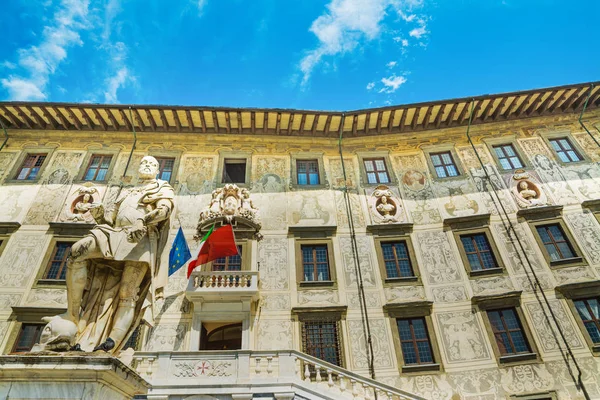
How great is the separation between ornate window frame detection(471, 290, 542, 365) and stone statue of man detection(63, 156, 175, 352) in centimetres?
1178

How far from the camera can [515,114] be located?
18.1m

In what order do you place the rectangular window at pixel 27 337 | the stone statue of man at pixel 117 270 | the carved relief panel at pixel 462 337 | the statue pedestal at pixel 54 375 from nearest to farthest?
1. the statue pedestal at pixel 54 375
2. the stone statue of man at pixel 117 270
3. the rectangular window at pixel 27 337
4. the carved relief panel at pixel 462 337

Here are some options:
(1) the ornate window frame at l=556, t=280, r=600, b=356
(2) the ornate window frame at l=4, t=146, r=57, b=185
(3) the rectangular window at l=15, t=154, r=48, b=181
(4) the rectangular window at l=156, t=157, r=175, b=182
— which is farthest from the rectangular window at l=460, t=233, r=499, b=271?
(3) the rectangular window at l=15, t=154, r=48, b=181

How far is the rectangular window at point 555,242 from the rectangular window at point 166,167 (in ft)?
51.6

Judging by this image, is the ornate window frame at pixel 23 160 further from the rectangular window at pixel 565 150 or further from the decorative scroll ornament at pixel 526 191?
the rectangular window at pixel 565 150

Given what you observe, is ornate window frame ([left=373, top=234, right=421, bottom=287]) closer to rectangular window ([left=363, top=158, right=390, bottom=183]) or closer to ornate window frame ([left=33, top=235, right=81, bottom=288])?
rectangular window ([left=363, top=158, right=390, bottom=183])

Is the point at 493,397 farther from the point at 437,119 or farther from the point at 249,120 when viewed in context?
the point at 249,120

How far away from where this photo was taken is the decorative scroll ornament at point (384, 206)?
15.7 m

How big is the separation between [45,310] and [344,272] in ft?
34.4

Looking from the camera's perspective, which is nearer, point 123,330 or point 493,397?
point 123,330

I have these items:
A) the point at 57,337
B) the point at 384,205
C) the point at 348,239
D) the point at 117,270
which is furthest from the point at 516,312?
the point at 57,337

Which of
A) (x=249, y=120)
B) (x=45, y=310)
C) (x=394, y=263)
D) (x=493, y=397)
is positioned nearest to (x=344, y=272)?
(x=394, y=263)

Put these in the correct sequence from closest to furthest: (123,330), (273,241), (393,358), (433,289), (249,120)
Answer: (123,330) → (393,358) → (433,289) → (273,241) → (249,120)

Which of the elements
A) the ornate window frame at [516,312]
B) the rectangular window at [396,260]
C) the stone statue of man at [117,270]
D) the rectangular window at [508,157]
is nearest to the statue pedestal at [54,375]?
the stone statue of man at [117,270]
